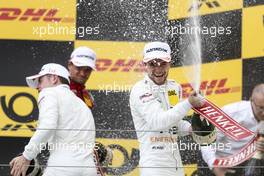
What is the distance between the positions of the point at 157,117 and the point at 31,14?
2.90ft

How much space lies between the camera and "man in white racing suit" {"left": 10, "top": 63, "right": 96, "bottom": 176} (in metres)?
2.67

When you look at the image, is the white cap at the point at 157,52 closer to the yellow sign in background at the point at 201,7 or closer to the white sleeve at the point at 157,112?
the white sleeve at the point at 157,112

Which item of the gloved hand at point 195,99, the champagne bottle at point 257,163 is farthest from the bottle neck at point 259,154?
the gloved hand at point 195,99

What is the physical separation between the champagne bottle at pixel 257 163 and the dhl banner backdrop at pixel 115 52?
38 cm

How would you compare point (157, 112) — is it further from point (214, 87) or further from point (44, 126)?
point (214, 87)

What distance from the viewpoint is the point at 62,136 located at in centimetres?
273

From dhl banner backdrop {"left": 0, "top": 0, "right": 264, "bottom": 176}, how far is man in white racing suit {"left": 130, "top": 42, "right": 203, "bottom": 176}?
0.50 m

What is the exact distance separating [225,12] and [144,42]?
1.17 ft

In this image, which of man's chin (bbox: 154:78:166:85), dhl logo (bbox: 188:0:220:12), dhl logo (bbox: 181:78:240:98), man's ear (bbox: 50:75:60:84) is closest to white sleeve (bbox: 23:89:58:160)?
man's ear (bbox: 50:75:60:84)

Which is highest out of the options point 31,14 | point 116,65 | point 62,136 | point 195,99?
point 31,14

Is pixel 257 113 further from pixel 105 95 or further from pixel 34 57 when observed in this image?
pixel 34 57

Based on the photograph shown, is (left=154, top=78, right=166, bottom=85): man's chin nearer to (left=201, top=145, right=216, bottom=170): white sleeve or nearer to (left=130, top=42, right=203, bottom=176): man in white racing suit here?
(left=130, top=42, right=203, bottom=176): man in white racing suit

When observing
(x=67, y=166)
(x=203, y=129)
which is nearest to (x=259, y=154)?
(x=203, y=129)

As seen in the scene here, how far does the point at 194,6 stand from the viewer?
3408mm
